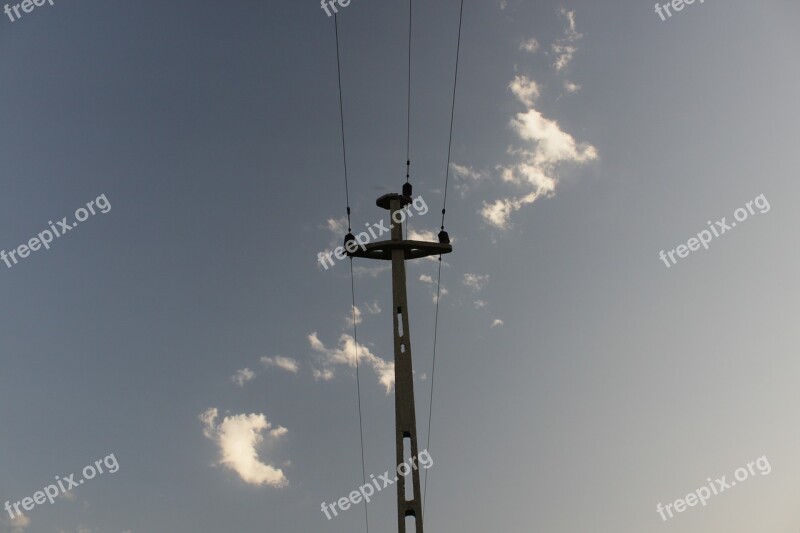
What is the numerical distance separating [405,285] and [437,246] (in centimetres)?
186

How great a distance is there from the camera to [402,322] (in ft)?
73.1

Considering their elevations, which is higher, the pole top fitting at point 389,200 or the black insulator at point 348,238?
the pole top fitting at point 389,200

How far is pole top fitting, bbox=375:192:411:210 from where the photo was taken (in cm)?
2456

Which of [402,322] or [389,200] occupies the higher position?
[389,200]

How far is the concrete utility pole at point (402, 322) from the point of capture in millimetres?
20219

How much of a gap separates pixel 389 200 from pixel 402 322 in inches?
194

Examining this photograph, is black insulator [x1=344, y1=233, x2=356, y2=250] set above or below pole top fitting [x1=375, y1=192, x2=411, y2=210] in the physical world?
below

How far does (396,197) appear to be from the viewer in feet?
80.7

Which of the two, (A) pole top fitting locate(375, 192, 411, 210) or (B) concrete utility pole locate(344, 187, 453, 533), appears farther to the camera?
(A) pole top fitting locate(375, 192, 411, 210)

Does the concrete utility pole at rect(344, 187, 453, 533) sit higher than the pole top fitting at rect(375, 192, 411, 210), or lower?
lower

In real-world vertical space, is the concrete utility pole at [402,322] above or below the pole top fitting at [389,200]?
below

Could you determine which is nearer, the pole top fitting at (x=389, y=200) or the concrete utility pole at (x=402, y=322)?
the concrete utility pole at (x=402, y=322)

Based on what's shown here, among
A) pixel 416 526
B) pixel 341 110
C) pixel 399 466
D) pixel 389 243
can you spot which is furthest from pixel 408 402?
A: pixel 341 110

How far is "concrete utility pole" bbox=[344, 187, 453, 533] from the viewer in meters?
20.2
